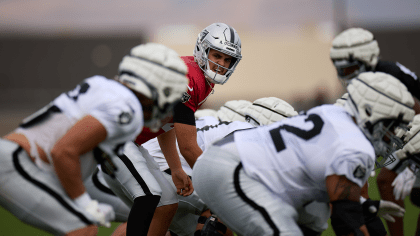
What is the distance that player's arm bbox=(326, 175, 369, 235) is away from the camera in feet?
7.11

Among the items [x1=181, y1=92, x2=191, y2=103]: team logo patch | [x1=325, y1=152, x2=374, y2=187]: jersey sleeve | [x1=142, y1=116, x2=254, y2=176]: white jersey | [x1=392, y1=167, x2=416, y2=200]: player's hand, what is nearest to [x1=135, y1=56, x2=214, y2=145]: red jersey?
[x1=181, y1=92, x2=191, y2=103]: team logo patch

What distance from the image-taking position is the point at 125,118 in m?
1.93

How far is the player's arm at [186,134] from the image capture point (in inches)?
125

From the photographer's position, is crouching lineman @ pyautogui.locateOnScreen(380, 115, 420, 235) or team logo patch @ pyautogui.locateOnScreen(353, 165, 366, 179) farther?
crouching lineman @ pyautogui.locateOnScreen(380, 115, 420, 235)

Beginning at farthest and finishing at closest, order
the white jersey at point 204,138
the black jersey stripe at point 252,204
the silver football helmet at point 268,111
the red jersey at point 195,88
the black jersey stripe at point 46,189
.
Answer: the silver football helmet at point 268,111
the white jersey at point 204,138
the red jersey at point 195,88
the black jersey stripe at point 252,204
the black jersey stripe at point 46,189

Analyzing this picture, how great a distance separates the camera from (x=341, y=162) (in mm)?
2160

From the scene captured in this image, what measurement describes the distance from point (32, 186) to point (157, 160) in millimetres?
1663

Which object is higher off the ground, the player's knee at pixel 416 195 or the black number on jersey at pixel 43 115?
the black number on jersey at pixel 43 115

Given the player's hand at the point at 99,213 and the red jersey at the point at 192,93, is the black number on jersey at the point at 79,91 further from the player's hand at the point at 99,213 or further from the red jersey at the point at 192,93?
the red jersey at the point at 192,93

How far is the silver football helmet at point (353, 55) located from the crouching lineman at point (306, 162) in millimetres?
1354

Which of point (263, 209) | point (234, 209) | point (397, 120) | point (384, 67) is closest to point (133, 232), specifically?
point (234, 209)

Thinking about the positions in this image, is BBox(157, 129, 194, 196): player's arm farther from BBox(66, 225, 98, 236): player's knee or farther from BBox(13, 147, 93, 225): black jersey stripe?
BBox(13, 147, 93, 225): black jersey stripe

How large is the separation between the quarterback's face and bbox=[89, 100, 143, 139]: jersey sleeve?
5.60 ft

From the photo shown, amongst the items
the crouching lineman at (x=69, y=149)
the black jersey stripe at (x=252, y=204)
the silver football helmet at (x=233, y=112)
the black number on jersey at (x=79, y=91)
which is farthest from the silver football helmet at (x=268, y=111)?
the black number on jersey at (x=79, y=91)
